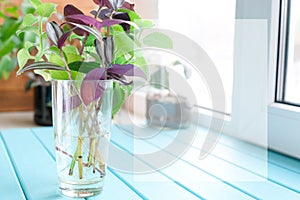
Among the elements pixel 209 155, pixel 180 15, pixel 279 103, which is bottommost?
pixel 209 155

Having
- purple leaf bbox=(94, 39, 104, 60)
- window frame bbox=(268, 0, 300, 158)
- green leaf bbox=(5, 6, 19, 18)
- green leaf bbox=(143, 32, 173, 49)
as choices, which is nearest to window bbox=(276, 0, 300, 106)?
window frame bbox=(268, 0, 300, 158)

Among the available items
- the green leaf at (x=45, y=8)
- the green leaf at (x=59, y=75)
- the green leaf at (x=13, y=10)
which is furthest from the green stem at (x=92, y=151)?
the green leaf at (x=13, y=10)

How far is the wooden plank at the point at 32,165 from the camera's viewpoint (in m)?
0.70

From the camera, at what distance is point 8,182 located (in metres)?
0.74

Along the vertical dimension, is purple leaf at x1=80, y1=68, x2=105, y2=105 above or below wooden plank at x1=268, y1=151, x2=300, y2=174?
above

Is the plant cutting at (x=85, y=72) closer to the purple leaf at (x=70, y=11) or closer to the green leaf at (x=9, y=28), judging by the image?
the purple leaf at (x=70, y=11)

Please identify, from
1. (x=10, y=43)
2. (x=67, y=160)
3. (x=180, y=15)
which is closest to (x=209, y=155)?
(x=67, y=160)

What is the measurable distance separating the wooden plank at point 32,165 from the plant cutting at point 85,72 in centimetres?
5

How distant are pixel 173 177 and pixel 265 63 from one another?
406 mm

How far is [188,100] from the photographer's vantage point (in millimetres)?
1255

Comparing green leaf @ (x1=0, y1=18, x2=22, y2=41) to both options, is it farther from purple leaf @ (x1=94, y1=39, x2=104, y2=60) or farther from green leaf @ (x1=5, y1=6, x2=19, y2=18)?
purple leaf @ (x1=94, y1=39, x2=104, y2=60)

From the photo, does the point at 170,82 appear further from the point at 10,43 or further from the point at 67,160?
the point at 67,160

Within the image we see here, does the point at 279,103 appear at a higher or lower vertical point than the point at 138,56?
lower

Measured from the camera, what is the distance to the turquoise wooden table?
686mm
